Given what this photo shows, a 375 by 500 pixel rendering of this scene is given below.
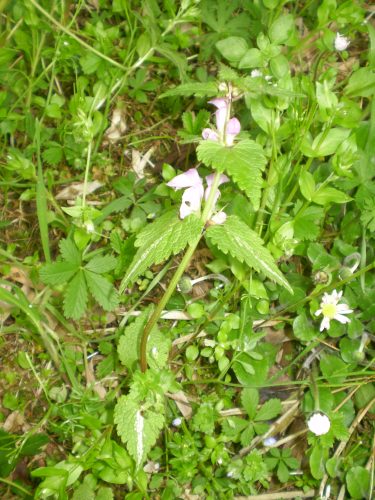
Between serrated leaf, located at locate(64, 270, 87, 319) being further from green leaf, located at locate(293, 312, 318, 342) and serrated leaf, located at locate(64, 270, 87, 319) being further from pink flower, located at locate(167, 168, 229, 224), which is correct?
green leaf, located at locate(293, 312, 318, 342)

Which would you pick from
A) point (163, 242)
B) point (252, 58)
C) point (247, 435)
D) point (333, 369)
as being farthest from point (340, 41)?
point (247, 435)

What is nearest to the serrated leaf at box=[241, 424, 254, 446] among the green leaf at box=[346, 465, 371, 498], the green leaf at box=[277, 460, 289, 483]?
the green leaf at box=[277, 460, 289, 483]

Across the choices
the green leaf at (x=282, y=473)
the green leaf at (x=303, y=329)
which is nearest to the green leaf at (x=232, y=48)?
the green leaf at (x=303, y=329)

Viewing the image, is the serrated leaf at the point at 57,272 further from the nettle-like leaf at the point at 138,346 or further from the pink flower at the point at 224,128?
the pink flower at the point at 224,128

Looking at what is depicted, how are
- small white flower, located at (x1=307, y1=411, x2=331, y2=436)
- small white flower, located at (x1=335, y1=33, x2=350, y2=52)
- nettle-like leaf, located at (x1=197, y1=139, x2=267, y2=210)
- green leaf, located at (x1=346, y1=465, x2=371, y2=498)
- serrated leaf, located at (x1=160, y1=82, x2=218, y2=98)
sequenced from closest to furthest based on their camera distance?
nettle-like leaf, located at (x1=197, y1=139, x2=267, y2=210)
serrated leaf, located at (x1=160, y1=82, x2=218, y2=98)
small white flower, located at (x1=307, y1=411, x2=331, y2=436)
green leaf, located at (x1=346, y1=465, x2=371, y2=498)
small white flower, located at (x1=335, y1=33, x2=350, y2=52)

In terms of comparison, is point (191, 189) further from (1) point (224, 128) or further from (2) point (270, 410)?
(2) point (270, 410)

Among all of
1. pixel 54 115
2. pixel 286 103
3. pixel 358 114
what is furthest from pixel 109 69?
pixel 358 114

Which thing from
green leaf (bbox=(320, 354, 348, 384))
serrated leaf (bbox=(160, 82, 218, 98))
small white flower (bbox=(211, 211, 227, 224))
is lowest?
green leaf (bbox=(320, 354, 348, 384))
